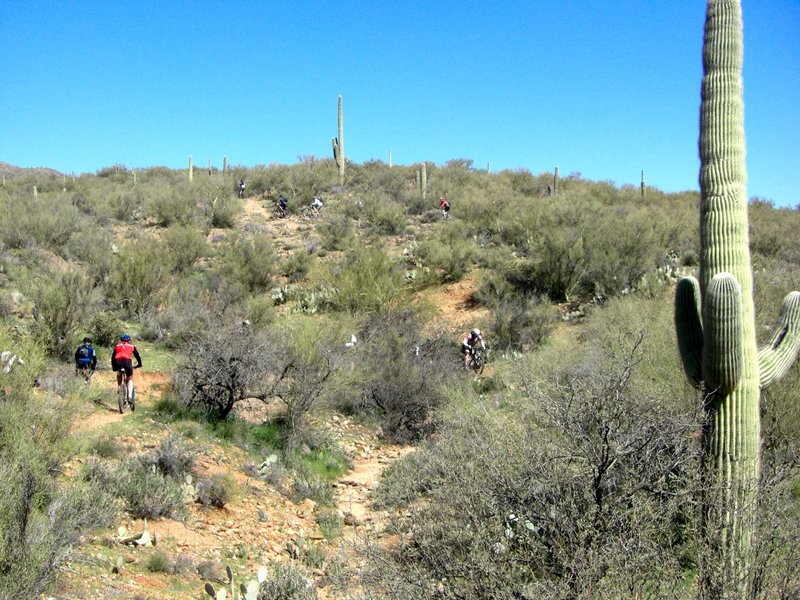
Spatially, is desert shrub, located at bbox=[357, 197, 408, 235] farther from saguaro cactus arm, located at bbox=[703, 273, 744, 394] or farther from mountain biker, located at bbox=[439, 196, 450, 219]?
saguaro cactus arm, located at bbox=[703, 273, 744, 394]

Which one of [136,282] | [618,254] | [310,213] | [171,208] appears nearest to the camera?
[136,282]

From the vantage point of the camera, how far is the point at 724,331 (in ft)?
23.3

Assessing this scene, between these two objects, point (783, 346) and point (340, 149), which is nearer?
point (783, 346)

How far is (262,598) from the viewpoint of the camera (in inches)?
299

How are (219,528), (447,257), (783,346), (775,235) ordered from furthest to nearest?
(775,235) < (447,257) < (219,528) < (783,346)

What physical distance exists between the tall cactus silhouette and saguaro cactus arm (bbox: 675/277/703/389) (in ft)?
0.04

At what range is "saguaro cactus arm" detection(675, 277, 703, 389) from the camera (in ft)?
25.6

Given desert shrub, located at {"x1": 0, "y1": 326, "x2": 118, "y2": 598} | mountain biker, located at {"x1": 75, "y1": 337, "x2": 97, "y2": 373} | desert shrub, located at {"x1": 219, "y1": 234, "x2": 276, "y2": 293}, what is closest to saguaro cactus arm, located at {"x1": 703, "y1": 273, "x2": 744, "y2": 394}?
desert shrub, located at {"x1": 0, "y1": 326, "x2": 118, "y2": 598}

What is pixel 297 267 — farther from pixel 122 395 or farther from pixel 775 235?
pixel 775 235

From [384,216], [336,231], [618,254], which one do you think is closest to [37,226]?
[336,231]

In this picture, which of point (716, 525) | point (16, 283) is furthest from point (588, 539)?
point (16, 283)

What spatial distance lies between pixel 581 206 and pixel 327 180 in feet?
49.6

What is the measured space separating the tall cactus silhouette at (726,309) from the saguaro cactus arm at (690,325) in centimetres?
1

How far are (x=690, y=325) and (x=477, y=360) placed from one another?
10.7m
